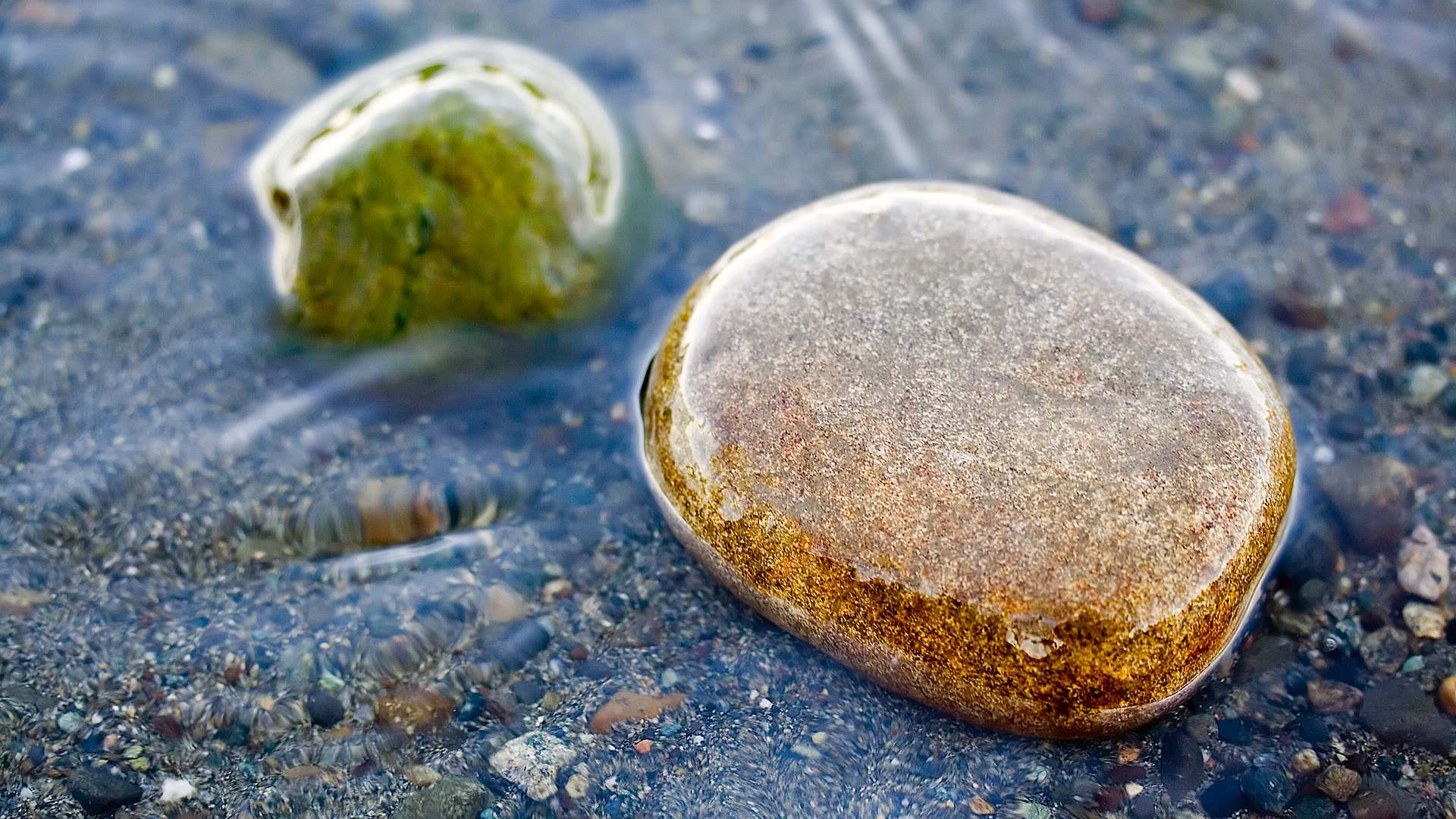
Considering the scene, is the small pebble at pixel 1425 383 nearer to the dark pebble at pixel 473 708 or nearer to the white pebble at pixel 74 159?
the dark pebble at pixel 473 708

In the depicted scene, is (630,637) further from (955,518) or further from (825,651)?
(955,518)

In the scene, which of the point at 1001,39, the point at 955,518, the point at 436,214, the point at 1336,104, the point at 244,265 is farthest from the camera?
the point at 1001,39

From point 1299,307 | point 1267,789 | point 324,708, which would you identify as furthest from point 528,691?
point 1299,307

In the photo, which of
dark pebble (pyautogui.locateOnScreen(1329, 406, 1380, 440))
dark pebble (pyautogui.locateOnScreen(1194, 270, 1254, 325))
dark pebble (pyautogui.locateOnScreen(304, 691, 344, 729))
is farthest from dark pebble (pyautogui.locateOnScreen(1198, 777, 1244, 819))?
dark pebble (pyautogui.locateOnScreen(304, 691, 344, 729))

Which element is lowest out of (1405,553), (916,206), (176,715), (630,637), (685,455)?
(1405,553)

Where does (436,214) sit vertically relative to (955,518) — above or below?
above

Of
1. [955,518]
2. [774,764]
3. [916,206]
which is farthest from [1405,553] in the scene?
[774,764]
